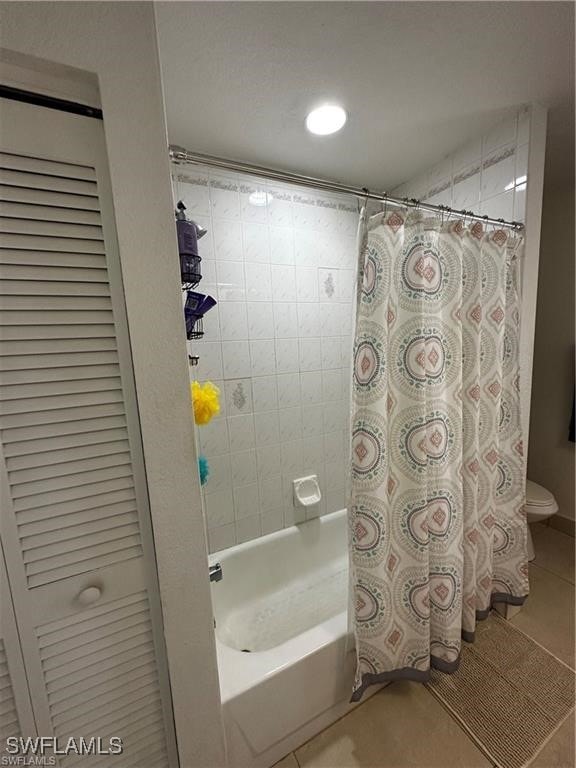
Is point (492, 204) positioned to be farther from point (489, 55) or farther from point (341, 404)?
point (341, 404)

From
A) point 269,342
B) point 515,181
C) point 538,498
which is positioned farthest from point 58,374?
point 538,498

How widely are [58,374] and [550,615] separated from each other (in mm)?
2384

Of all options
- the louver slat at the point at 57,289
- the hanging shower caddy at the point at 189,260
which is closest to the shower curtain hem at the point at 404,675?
the hanging shower caddy at the point at 189,260

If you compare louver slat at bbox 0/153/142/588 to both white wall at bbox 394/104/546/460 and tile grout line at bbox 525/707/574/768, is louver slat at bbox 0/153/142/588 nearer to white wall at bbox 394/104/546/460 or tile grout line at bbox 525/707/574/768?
tile grout line at bbox 525/707/574/768

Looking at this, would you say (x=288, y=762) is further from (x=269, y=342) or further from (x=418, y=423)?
(x=269, y=342)

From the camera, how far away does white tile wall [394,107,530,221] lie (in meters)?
1.30

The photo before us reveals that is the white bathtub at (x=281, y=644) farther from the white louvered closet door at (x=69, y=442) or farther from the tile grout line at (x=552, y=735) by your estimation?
the tile grout line at (x=552, y=735)

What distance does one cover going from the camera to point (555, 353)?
2250 mm

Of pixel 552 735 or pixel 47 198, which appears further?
pixel 552 735

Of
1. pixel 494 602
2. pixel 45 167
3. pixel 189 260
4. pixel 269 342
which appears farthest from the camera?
pixel 269 342

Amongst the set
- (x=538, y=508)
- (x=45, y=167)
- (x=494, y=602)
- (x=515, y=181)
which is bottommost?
(x=494, y=602)

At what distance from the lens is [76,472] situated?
63 cm

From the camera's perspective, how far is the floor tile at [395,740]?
3.37 ft

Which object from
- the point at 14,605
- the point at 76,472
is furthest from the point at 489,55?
the point at 14,605
